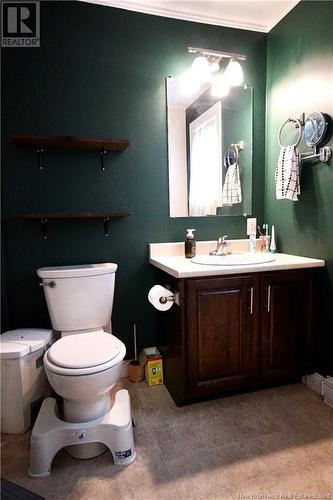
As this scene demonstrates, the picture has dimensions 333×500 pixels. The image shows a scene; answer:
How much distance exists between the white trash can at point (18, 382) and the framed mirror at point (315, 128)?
6.38 feet

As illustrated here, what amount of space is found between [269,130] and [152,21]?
1.08m

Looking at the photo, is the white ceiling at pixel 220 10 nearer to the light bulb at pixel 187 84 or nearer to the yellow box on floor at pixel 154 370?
the light bulb at pixel 187 84

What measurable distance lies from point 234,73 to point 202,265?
1.36 metres

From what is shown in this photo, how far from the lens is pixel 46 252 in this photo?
1904 millimetres

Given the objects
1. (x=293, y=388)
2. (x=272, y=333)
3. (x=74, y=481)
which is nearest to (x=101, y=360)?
(x=74, y=481)

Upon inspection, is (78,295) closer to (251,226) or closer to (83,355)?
(83,355)

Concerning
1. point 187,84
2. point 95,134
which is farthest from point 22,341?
point 187,84

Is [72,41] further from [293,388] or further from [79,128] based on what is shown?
[293,388]

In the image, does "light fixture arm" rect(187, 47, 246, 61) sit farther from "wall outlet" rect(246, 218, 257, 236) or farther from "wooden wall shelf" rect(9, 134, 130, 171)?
"wall outlet" rect(246, 218, 257, 236)

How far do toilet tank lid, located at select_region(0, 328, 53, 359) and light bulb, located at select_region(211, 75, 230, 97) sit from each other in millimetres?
1939

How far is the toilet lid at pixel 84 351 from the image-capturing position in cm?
129

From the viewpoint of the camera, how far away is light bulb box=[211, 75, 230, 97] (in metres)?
2.07

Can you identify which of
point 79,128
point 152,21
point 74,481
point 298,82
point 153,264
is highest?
point 152,21
